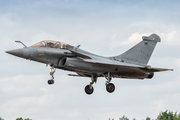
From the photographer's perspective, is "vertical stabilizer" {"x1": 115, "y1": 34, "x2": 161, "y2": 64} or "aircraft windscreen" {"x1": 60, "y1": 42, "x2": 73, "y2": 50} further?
"vertical stabilizer" {"x1": 115, "y1": 34, "x2": 161, "y2": 64}

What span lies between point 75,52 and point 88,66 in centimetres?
140

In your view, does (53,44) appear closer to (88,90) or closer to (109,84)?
(109,84)

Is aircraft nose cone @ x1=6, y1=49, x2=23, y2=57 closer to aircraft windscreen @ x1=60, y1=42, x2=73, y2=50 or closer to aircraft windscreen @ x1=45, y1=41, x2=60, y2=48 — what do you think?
aircraft windscreen @ x1=45, y1=41, x2=60, y2=48

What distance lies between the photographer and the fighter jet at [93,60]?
22.0m

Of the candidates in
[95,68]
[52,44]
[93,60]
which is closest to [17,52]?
[52,44]

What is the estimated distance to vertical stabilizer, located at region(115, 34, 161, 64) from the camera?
2552 cm

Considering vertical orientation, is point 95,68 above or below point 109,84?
above

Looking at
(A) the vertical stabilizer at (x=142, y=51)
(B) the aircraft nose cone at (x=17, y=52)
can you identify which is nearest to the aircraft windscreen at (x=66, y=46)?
(B) the aircraft nose cone at (x=17, y=52)

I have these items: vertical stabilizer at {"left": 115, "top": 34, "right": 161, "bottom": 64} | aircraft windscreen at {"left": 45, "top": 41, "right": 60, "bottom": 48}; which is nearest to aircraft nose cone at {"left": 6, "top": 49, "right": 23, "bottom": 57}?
aircraft windscreen at {"left": 45, "top": 41, "right": 60, "bottom": 48}

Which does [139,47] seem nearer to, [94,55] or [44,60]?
[94,55]

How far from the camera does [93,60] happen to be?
23172mm

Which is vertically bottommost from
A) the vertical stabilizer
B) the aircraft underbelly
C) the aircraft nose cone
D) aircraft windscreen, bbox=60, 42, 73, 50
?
the aircraft underbelly

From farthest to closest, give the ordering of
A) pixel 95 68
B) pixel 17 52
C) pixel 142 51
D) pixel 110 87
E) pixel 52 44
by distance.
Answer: pixel 142 51 → pixel 110 87 → pixel 95 68 → pixel 52 44 → pixel 17 52

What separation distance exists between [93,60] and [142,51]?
4.77 meters
